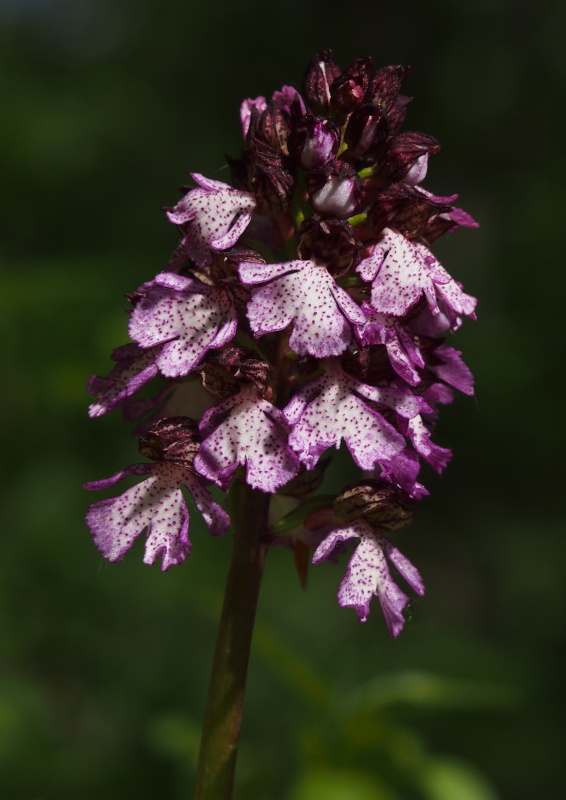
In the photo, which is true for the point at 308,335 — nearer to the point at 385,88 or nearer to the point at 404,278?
the point at 404,278

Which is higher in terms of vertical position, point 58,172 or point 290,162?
point 290,162

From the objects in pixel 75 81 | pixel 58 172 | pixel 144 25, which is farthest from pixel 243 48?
pixel 58 172

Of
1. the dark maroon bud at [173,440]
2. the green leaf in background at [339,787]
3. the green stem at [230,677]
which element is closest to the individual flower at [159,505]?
the dark maroon bud at [173,440]

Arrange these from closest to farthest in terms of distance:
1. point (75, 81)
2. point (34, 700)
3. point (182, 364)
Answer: point (182, 364)
point (34, 700)
point (75, 81)

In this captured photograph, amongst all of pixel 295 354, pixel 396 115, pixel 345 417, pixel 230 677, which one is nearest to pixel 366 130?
pixel 396 115

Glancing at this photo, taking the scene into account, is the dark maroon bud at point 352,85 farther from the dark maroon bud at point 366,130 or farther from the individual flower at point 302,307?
the individual flower at point 302,307

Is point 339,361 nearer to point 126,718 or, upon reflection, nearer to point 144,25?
point 126,718
